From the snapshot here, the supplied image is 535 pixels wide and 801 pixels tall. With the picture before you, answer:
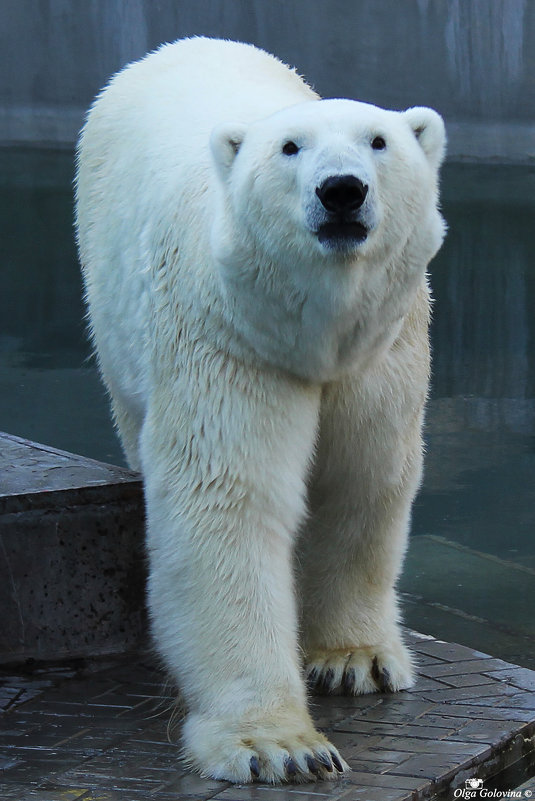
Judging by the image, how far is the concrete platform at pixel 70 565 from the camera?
11.1ft

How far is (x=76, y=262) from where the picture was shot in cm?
1127

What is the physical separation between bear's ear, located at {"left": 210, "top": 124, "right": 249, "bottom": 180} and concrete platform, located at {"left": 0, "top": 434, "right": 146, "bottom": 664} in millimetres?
1064

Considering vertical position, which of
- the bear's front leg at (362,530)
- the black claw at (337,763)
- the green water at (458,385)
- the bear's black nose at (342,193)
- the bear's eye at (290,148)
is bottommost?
the green water at (458,385)

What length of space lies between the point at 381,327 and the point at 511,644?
173 centimetres

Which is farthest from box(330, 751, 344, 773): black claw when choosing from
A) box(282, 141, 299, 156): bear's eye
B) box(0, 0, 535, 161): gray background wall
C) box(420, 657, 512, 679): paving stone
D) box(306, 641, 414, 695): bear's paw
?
box(0, 0, 535, 161): gray background wall

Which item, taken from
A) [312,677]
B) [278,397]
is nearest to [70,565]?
[312,677]

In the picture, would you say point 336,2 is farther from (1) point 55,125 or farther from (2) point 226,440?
(2) point 226,440

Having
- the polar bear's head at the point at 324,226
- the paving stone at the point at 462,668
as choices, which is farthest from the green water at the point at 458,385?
the polar bear's head at the point at 324,226

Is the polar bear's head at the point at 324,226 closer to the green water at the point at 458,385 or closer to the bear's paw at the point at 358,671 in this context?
the bear's paw at the point at 358,671

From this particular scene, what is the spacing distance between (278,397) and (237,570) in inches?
14.4

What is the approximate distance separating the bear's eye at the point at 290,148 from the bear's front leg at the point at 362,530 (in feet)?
1.79

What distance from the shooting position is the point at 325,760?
2.62 m

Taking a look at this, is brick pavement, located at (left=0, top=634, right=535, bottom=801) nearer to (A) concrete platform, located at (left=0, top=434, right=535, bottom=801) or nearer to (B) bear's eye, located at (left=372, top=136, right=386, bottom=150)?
(A) concrete platform, located at (left=0, top=434, right=535, bottom=801)

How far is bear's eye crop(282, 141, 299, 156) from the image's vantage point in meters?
2.54
